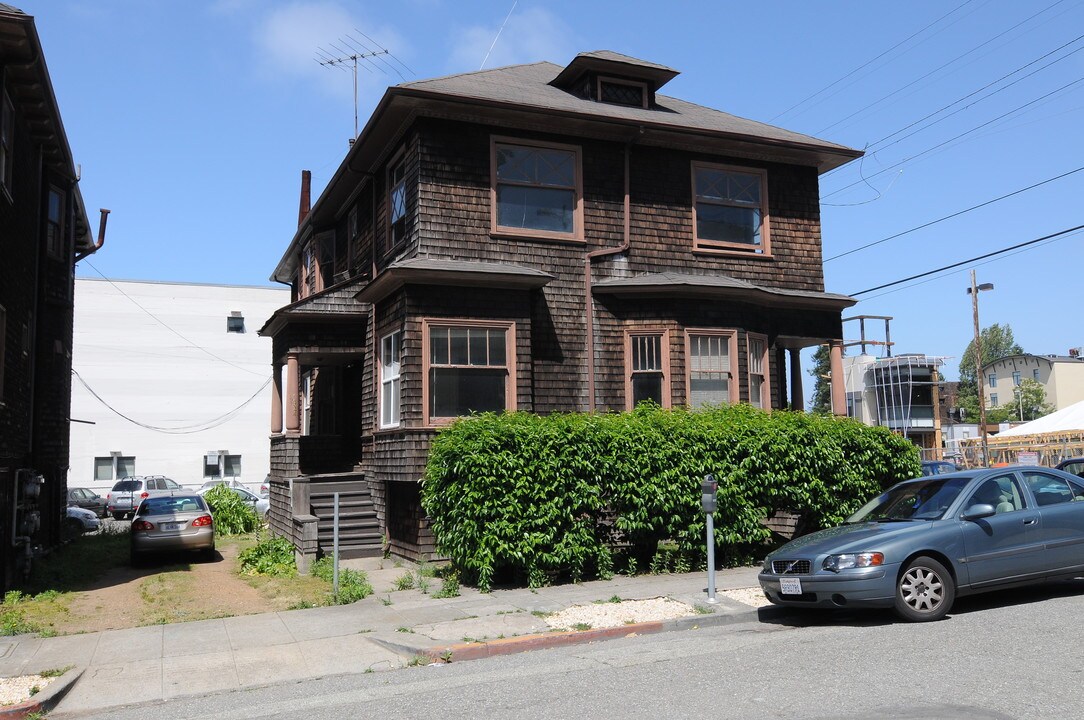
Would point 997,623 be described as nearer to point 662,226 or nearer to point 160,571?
point 662,226

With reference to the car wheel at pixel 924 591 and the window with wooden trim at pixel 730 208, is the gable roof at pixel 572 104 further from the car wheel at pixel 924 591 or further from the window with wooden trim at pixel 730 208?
the car wheel at pixel 924 591

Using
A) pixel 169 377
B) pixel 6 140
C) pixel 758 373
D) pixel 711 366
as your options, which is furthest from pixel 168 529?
pixel 169 377

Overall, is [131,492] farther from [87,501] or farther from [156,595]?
[156,595]

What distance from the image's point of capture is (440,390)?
14.9 metres

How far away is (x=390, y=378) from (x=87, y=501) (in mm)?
23896

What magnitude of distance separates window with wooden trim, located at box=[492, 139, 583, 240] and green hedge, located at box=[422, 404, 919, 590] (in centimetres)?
461

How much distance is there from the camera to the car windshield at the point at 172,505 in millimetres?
17250

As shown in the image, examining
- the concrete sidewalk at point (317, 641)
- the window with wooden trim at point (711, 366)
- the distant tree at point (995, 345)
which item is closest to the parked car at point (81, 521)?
the concrete sidewalk at point (317, 641)

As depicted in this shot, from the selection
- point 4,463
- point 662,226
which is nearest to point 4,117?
point 4,463

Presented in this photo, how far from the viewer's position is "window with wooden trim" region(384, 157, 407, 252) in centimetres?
1667

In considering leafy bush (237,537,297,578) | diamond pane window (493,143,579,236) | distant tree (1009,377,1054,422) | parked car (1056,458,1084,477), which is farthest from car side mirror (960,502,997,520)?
distant tree (1009,377,1054,422)

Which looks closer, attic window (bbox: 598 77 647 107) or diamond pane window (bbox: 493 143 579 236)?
diamond pane window (bbox: 493 143 579 236)

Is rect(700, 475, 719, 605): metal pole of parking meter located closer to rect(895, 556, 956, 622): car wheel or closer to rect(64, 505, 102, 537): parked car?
rect(895, 556, 956, 622): car wheel

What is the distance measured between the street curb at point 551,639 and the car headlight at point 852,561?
136cm
